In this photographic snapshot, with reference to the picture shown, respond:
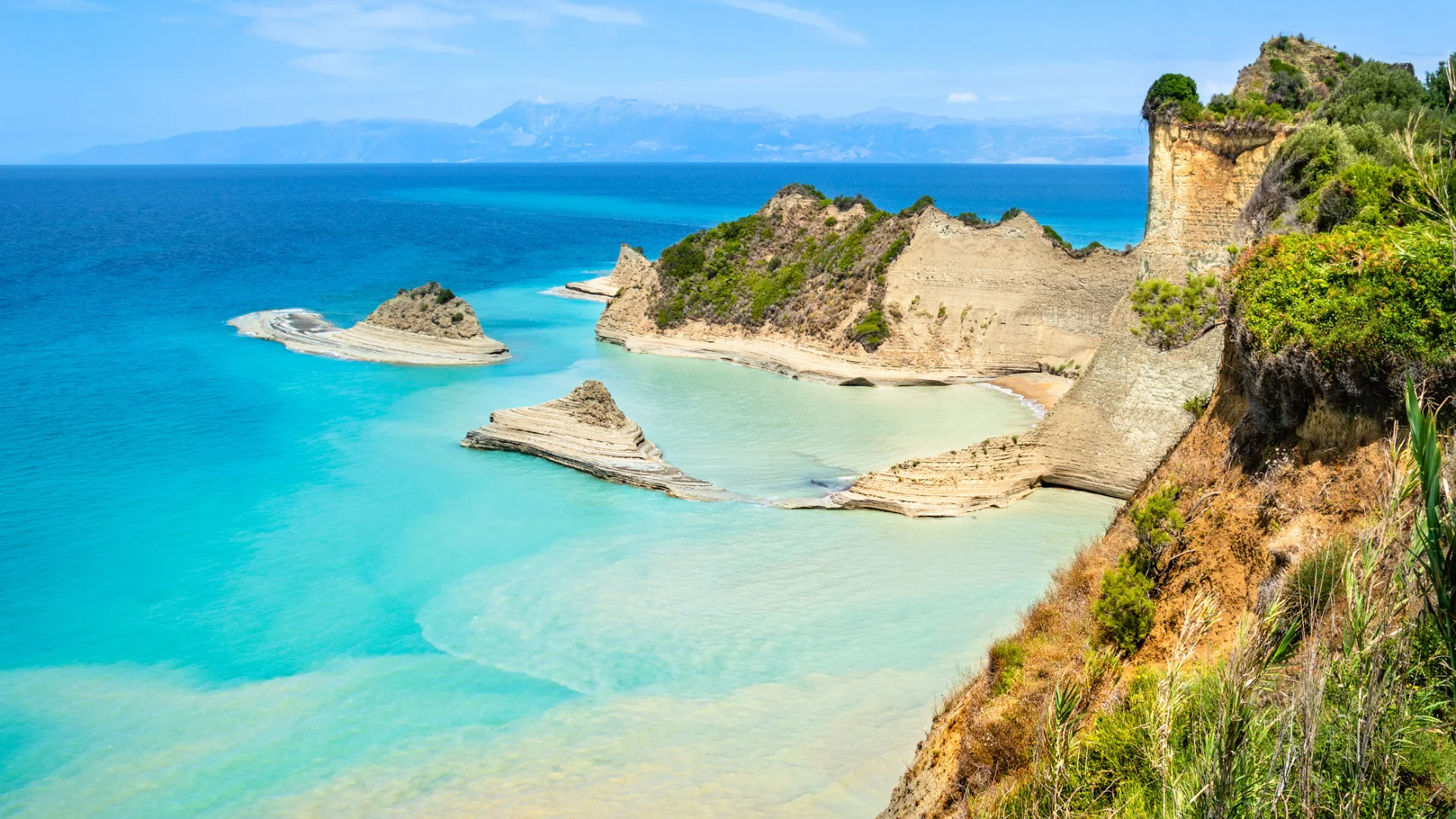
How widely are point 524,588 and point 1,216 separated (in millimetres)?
141007

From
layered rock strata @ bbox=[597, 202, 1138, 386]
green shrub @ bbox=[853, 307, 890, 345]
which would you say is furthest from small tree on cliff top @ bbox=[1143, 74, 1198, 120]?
green shrub @ bbox=[853, 307, 890, 345]

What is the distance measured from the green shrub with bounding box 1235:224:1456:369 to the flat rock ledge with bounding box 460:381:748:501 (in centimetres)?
1816

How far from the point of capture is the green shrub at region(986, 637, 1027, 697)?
11820 millimetres

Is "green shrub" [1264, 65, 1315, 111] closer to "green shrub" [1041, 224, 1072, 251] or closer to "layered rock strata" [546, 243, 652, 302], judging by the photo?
"green shrub" [1041, 224, 1072, 251]

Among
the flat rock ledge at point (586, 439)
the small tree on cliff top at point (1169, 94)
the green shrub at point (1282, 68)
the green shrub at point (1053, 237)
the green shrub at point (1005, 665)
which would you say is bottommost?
the flat rock ledge at point (586, 439)

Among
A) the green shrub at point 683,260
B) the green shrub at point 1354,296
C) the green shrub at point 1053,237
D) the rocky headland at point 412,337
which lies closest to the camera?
the green shrub at point 1354,296

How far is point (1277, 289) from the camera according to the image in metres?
12.1

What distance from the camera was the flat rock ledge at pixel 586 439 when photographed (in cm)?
2941

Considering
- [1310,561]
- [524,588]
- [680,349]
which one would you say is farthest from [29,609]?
[680,349]

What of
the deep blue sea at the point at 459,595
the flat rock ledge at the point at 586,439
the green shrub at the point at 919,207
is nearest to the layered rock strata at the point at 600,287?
the deep blue sea at the point at 459,595

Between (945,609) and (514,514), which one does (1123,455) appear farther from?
(514,514)

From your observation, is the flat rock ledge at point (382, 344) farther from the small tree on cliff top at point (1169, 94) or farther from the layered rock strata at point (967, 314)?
the small tree on cliff top at point (1169, 94)

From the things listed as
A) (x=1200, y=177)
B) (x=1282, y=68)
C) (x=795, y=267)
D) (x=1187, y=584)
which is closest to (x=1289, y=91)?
(x=1282, y=68)

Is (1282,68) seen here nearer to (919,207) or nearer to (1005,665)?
(919,207)
